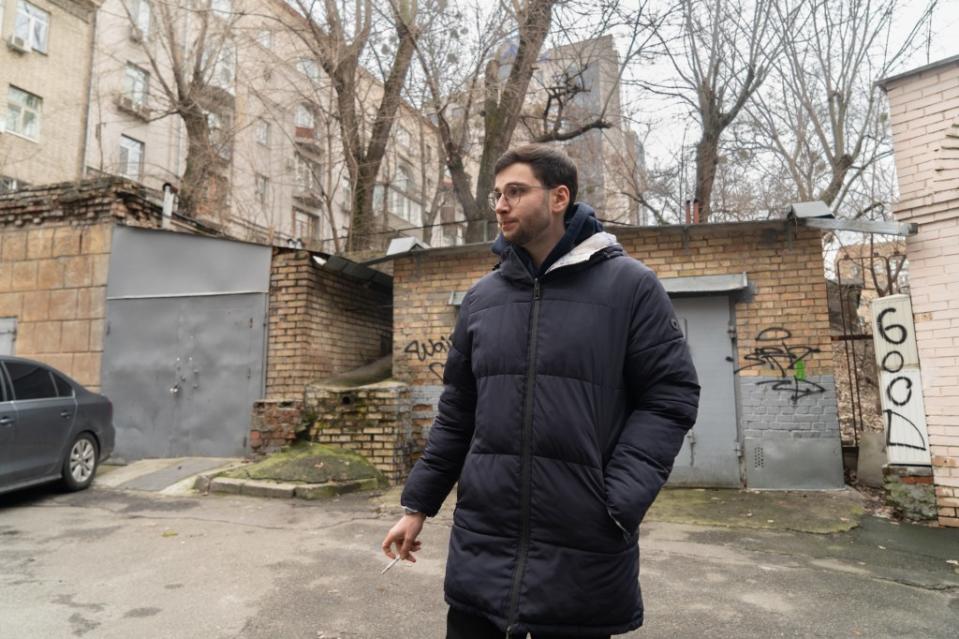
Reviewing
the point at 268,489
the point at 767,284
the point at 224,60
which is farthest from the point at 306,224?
the point at 767,284

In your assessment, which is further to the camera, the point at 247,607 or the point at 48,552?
the point at 48,552

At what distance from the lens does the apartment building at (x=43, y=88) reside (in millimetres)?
17609

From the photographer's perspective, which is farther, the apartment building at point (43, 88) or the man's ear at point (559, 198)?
the apartment building at point (43, 88)

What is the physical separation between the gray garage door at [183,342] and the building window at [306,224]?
53.8 feet

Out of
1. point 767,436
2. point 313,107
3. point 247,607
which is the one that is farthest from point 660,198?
point 247,607

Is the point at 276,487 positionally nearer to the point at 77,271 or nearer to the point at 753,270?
the point at 77,271

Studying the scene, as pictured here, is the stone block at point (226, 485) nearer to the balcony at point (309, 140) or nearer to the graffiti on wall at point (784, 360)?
the graffiti on wall at point (784, 360)

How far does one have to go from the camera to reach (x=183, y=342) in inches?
331

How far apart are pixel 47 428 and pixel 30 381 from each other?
530 millimetres

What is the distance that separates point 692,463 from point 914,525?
7.03ft

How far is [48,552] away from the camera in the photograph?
4617 millimetres

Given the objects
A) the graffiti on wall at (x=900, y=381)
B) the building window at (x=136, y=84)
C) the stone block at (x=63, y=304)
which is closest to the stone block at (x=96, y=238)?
the stone block at (x=63, y=304)

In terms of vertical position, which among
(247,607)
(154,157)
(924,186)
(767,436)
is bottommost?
(247,607)

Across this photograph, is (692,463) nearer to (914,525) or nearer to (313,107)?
(914,525)
